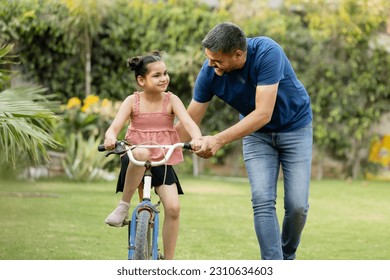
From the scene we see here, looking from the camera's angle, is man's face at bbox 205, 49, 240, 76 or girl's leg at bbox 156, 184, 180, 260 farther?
girl's leg at bbox 156, 184, 180, 260

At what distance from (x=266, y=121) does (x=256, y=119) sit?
0.07 meters

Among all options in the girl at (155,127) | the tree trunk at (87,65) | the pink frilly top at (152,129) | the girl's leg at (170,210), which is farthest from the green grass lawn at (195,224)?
the tree trunk at (87,65)

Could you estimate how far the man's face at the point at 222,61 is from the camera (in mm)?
4633

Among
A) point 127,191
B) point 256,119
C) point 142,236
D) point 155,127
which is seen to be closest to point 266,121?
point 256,119

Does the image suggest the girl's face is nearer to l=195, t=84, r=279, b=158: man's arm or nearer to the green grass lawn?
l=195, t=84, r=279, b=158: man's arm

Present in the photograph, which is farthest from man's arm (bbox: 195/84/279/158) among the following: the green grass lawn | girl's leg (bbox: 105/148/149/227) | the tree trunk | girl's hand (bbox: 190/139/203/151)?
the tree trunk

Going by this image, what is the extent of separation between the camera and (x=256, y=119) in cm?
471

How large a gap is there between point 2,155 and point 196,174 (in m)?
5.35

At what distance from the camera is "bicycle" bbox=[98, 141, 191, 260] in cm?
432

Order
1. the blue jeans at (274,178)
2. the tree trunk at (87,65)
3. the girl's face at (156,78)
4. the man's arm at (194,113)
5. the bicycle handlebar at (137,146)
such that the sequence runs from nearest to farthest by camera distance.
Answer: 1. the bicycle handlebar at (137,146)
2. the girl's face at (156,78)
3. the blue jeans at (274,178)
4. the man's arm at (194,113)
5. the tree trunk at (87,65)

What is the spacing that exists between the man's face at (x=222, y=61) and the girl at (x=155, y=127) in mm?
296

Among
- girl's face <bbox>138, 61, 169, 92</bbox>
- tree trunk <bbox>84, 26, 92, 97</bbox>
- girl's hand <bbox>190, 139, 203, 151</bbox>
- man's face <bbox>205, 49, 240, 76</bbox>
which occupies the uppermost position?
man's face <bbox>205, 49, 240, 76</bbox>

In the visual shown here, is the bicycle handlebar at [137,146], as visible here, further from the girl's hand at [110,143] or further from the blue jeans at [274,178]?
the blue jeans at [274,178]
